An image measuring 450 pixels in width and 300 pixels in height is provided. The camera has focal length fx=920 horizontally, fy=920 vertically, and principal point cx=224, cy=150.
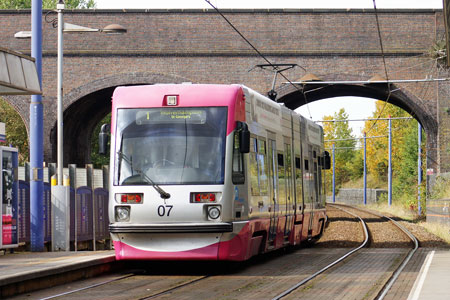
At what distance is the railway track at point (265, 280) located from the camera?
12492mm

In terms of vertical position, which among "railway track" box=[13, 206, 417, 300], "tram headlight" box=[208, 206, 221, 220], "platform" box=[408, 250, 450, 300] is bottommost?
"railway track" box=[13, 206, 417, 300]

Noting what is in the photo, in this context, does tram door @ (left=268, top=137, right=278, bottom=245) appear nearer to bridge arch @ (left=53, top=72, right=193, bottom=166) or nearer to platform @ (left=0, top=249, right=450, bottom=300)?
platform @ (left=0, top=249, right=450, bottom=300)

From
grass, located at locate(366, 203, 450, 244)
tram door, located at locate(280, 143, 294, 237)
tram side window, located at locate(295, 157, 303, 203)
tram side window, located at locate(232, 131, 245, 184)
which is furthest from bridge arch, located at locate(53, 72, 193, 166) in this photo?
tram side window, located at locate(232, 131, 245, 184)

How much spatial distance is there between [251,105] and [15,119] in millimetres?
47329

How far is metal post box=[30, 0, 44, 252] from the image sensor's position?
1873 centimetres

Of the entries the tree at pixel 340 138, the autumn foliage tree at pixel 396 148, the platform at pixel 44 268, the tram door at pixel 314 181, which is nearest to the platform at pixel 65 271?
the platform at pixel 44 268

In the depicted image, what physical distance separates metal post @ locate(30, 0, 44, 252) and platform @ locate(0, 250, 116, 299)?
777 millimetres

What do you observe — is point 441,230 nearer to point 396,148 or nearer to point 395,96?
point 395,96

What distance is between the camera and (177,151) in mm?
15273

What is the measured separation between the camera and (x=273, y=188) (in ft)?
60.3

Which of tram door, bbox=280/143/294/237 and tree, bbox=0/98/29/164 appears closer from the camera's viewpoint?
tram door, bbox=280/143/294/237

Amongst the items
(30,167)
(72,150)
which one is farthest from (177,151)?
(72,150)

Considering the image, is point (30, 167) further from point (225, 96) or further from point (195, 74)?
point (195, 74)

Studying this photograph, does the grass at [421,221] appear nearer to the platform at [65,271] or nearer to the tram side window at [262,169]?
the tram side window at [262,169]
